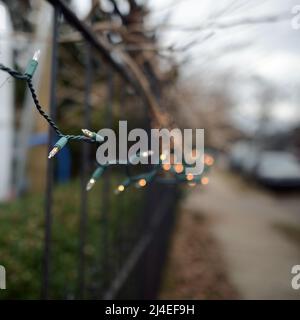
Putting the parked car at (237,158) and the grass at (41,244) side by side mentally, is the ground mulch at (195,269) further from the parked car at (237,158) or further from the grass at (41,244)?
the parked car at (237,158)

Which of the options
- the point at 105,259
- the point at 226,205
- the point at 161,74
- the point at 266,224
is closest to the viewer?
the point at 105,259

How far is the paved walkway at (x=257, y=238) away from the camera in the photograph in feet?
17.7

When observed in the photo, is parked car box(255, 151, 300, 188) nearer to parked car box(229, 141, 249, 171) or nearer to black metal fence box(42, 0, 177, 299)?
parked car box(229, 141, 249, 171)

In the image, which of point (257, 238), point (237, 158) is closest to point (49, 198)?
point (257, 238)

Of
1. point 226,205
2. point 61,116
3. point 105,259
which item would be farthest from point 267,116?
point 105,259

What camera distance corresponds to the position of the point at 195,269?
19.9 feet

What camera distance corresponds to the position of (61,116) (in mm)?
9297

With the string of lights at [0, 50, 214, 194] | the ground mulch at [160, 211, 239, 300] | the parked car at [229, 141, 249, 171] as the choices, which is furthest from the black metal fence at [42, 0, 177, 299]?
the parked car at [229, 141, 249, 171]

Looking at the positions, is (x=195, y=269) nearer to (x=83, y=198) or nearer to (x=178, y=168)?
(x=83, y=198)

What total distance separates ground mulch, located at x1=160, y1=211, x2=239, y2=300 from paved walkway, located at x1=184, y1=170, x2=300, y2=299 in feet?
0.56

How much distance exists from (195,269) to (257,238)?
2.73 meters

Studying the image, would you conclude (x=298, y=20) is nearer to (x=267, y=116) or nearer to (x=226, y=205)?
(x=226, y=205)

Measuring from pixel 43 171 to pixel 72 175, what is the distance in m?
2.66

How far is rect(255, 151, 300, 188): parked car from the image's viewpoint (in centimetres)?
1703
